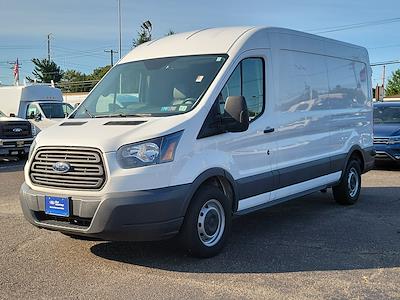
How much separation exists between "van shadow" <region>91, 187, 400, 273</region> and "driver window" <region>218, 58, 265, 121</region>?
5.07 ft

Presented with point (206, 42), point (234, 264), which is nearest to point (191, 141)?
point (234, 264)

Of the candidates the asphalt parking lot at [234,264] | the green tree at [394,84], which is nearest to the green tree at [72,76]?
the green tree at [394,84]

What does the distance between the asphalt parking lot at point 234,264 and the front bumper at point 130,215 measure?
410 millimetres

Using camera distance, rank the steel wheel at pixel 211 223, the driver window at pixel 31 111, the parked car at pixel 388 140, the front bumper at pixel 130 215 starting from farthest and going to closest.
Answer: the driver window at pixel 31 111
the parked car at pixel 388 140
the steel wheel at pixel 211 223
the front bumper at pixel 130 215

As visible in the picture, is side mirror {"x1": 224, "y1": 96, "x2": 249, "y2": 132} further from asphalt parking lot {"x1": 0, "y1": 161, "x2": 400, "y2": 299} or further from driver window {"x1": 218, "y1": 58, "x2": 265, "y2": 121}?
asphalt parking lot {"x1": 0, "y1": 161, "x2": 400, "y2": 299}

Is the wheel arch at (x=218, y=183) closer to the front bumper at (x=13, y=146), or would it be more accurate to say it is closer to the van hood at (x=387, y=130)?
the van hood at (x=387, y=130)

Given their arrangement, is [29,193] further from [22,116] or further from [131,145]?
[22,116]

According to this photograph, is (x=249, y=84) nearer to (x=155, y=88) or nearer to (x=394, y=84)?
(x=155, y=88)

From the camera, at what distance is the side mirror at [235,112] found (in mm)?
5648

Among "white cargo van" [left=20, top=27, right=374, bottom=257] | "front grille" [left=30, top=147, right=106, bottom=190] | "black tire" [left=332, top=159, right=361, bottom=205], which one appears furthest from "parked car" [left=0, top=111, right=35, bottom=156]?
"front grille" [left=30, top=147, right=106, bottom=190]

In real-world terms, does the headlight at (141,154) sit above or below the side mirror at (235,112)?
below

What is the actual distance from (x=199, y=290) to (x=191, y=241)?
0.74 meters

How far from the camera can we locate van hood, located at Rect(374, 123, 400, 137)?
13.4 m

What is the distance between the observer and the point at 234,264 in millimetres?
5480
